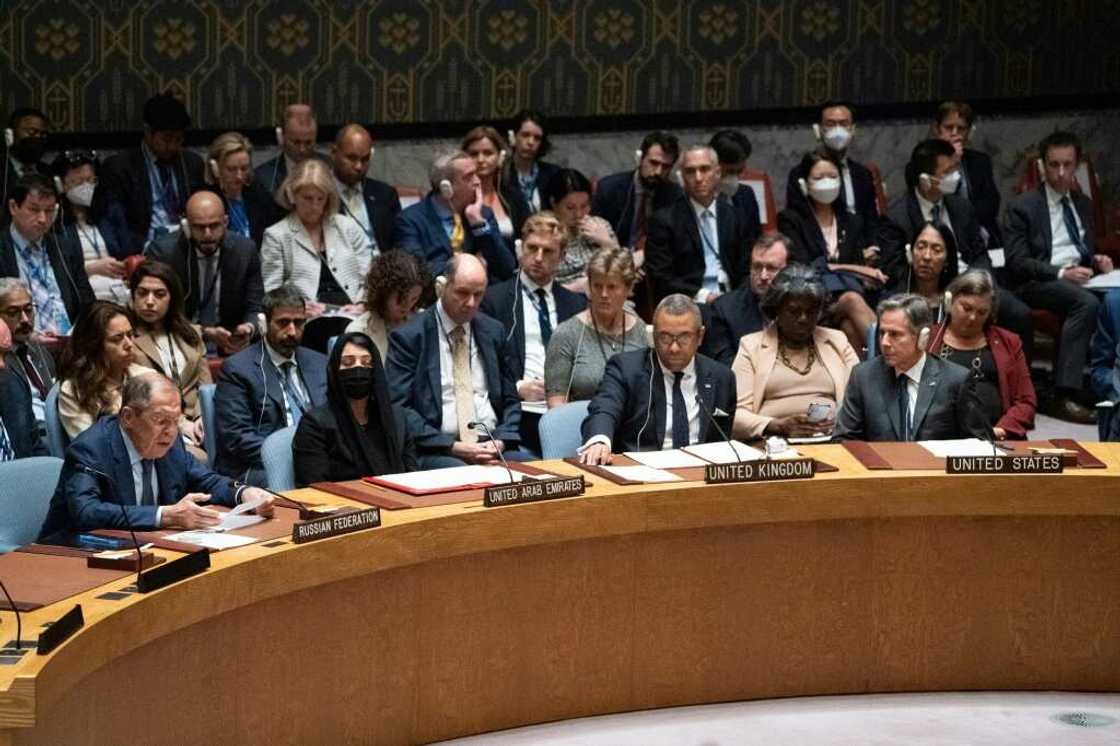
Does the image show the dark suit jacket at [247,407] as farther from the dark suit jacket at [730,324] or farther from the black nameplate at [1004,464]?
the black nameplate at [1004,464]

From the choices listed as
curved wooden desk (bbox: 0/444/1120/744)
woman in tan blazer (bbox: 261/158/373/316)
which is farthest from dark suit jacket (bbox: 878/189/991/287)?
curved wooden desk (bbox: 0/444/1120/744)

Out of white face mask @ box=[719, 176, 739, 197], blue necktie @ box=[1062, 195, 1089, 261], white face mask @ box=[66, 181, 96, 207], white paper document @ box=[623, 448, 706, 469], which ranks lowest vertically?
white paper document @ box=[623, 448, 706, 469]

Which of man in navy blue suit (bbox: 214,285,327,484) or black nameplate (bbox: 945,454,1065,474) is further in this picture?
man in navy blue suit (bbox: 214,285,327,484)

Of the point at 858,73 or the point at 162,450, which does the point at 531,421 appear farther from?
the point at 858,73

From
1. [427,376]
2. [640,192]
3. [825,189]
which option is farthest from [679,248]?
[427,376]

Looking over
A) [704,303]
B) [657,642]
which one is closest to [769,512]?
[657,642]

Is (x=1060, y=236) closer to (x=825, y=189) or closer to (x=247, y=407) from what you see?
(x=825, y=189)

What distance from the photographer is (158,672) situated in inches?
156

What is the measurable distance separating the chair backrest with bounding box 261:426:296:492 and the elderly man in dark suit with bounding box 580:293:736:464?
3.00 feet

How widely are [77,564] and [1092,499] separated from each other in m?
2.61

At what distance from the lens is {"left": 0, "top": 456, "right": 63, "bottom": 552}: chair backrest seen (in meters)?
4.96

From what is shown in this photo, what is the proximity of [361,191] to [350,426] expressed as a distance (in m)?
2.64

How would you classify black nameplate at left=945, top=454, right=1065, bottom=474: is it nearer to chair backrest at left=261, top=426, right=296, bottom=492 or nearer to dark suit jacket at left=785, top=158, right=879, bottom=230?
chair backrest at left=261, top=426, right=296, bottom=492

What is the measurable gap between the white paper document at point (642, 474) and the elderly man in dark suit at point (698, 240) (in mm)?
2695
